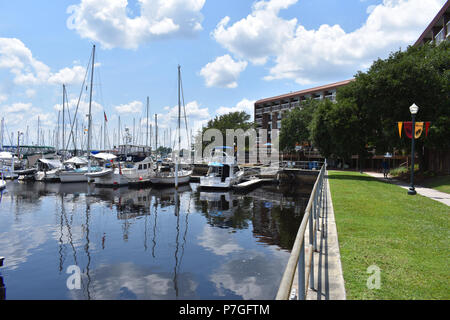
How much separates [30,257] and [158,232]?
19.4 ft

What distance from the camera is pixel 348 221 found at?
1062 centimetres

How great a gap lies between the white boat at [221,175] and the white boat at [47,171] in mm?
24772

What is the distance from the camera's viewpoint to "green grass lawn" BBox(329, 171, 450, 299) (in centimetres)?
528

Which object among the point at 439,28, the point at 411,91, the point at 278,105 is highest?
the point at 439,28

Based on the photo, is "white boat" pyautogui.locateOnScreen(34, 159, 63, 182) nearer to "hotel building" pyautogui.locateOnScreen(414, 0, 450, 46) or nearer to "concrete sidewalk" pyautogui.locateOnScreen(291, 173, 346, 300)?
"concrete sidewalk" pyautogui.locateOnScreen(291, 173, 346, 300)

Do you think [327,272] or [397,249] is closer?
[327,272]

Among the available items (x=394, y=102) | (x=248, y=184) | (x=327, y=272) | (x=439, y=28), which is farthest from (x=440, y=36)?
(x=327, y=272)

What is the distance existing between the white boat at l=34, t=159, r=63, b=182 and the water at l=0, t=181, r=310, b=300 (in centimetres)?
2261

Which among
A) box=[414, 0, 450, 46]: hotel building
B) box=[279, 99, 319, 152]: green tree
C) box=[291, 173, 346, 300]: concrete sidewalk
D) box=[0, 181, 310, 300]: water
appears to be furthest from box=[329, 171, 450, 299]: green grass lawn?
box=[279, 99, 319, 152]: green tree

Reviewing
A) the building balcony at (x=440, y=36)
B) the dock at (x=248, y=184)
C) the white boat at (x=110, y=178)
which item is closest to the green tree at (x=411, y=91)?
the building balcony at (x=440, y=36)

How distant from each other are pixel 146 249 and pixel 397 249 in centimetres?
959

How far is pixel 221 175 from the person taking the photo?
3606 cm

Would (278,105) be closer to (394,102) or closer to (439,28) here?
(439,28)

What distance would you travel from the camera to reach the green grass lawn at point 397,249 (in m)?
5.28
